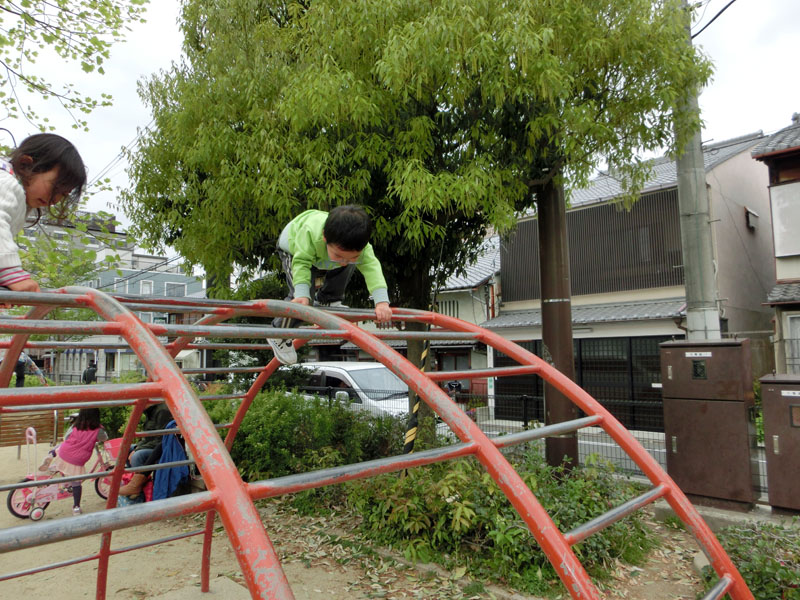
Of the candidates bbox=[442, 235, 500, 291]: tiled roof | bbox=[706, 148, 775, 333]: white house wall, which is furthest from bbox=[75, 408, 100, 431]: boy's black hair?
bbox=[706, 148, 775, 333]: white house wall

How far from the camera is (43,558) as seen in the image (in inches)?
183

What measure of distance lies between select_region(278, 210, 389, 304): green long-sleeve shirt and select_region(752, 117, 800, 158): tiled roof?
39.5ft

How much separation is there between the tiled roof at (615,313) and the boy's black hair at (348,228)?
9.36 m

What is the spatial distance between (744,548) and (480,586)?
160cm

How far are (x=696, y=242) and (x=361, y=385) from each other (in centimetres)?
642

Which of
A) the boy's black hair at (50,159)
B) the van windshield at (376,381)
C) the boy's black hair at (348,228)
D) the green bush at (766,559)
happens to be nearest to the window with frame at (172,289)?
the van windshield at (376,381)

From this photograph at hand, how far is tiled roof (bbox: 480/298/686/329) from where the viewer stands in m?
12.5

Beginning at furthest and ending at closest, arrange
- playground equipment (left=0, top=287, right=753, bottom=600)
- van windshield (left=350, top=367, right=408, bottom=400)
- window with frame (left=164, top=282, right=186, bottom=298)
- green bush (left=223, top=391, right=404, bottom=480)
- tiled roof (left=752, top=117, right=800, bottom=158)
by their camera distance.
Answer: window with frame (left=164, top=282, right=186, bottom=298) → tiled roof (left=752, top=117, right=800, bottom=158) → van windshield (left=350, top=367, right=408, bottom=400) → green bush (left=223, top=391, right=404, bottom=480) → playground equipment (left=0, top=287, right=753, bottom=600)

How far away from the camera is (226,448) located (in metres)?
1.44


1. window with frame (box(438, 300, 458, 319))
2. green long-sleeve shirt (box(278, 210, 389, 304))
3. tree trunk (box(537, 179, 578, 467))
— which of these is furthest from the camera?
window with frame (box(438, 300, 458, 319))

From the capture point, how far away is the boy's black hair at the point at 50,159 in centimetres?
203

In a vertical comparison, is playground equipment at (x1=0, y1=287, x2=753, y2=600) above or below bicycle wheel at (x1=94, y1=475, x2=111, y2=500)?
above

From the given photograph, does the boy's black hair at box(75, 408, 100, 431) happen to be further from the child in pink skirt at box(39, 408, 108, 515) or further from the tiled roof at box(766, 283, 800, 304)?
the tiled roof at box(766, 283, 800, 304)

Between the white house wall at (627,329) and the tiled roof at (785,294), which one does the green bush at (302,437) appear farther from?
the tiled roof at (785,294)
